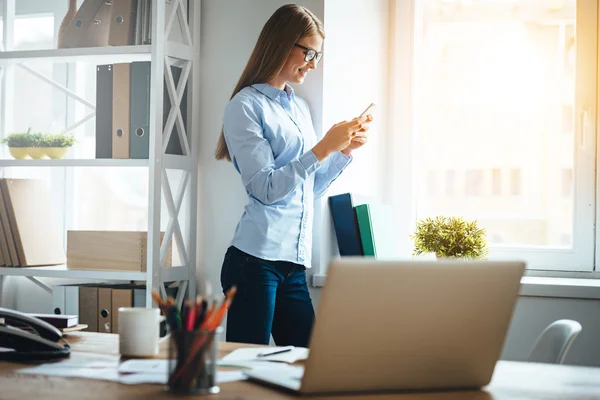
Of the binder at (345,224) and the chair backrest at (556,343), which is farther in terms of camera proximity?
the binder at (345,224)

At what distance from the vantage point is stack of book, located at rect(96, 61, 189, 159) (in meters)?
2.97

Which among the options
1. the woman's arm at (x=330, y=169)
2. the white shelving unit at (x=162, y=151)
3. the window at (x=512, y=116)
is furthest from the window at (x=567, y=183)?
the white shelving unit at (x=162, y=151)

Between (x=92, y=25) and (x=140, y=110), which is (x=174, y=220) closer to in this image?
(x=140, y=110)

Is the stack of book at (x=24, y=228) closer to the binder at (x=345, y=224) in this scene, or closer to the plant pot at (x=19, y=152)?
the plant pot at (x=19, y=152)

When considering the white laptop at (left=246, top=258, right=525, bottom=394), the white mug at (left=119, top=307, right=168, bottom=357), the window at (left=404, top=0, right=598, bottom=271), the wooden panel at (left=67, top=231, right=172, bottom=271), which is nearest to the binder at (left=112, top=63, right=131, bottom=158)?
the wooden panel at (left=67, top=231, right=172, bottom=271)

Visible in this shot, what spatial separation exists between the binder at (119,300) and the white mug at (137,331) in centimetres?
147

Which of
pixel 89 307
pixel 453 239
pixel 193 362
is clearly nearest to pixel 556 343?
pixel 193 362

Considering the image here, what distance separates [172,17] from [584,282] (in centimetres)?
182

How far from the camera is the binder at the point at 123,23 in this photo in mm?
3014

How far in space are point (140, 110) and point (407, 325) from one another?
1.96 meters

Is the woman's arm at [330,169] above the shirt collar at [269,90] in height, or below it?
below

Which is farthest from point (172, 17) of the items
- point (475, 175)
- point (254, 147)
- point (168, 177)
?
point (475, 175)

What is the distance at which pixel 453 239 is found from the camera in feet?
9.29

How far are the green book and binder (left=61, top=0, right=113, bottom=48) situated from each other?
120 cm
